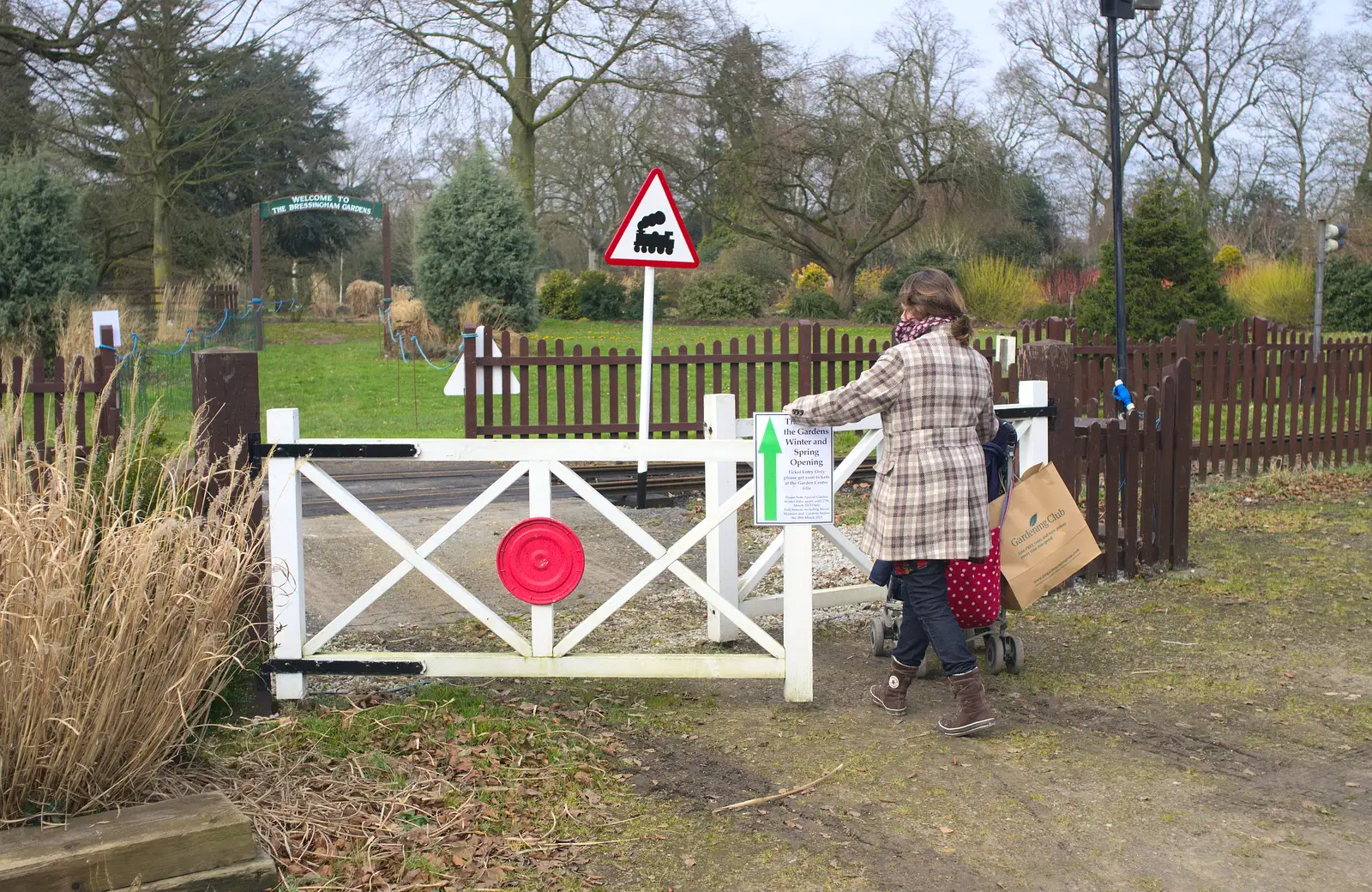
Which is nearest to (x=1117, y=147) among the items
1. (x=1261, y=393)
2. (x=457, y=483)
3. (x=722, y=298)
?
(x=1261, y=393)

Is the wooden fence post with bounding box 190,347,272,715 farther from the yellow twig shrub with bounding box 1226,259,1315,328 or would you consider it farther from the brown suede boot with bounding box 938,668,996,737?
the yellow twig shrub with bounding box 1226,259,1315,328

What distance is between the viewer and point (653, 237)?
863 centimetres

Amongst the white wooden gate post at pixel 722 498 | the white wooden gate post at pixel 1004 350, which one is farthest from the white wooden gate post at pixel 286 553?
the white wooden gate post at pixel 1004 350

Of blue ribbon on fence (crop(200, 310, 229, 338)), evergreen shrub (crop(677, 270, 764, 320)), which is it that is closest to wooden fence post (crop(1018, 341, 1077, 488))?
blue ribbon on fence (crop(200, 310, 229, 338))

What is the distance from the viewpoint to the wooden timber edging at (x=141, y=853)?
9.43 ft

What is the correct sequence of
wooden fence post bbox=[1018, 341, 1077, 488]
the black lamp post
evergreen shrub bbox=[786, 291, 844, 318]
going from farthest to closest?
evergreen shrub bbox=[786, 291, 844, 318] < the black lamp post < wooden fence post bbox=[1018, 341, 1077, 488]

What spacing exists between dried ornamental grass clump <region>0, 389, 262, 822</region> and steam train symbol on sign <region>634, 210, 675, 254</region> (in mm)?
5146

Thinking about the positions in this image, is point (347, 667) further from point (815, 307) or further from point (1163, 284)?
point (815, 307)

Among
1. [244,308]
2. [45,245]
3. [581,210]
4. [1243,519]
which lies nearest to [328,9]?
[244,308]

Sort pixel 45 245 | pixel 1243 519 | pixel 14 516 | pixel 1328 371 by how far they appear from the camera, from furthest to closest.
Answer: pixel 45 245 → pixel 1328 371 → pixel 1243 519 → pixel 14 516

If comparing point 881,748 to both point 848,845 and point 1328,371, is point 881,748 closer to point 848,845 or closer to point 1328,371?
point 848,845

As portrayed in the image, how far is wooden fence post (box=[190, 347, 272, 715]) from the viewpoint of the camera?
4.48 metres

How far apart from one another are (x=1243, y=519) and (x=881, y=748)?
233 inches

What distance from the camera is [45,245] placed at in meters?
21.0
